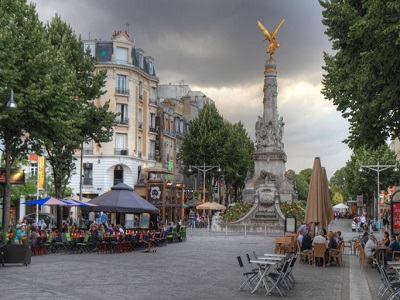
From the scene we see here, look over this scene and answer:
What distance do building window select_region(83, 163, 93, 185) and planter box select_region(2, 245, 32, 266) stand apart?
41.9 meters

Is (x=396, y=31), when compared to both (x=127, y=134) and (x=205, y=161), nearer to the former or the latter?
(x=127, y=134)

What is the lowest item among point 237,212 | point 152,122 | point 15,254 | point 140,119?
point 15,254

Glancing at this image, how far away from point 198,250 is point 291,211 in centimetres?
1984

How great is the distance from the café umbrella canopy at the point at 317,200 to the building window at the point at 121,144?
3976 centimetres

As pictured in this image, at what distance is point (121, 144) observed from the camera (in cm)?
6234

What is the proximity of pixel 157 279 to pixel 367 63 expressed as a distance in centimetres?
855

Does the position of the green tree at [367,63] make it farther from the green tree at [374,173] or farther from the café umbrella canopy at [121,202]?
the green tree at [374,173]

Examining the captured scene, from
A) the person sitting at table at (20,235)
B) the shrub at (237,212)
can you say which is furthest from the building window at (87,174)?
the person sitting at table at (20,235)

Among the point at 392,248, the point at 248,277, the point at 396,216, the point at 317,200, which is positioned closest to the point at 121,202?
the point at 317,200

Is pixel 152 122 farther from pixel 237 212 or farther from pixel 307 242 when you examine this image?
pixel 307 242

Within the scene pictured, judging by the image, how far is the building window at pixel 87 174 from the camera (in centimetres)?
6178

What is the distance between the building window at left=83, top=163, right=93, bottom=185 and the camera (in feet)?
203

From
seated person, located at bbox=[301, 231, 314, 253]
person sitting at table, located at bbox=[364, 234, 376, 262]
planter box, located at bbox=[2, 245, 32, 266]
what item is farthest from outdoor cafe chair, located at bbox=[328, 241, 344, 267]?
planter box, located at bbox=[2, 245, 32, 266]

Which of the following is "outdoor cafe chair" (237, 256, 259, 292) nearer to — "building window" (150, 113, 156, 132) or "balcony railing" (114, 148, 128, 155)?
"balcony railing" (114, 148, 128, 155)
